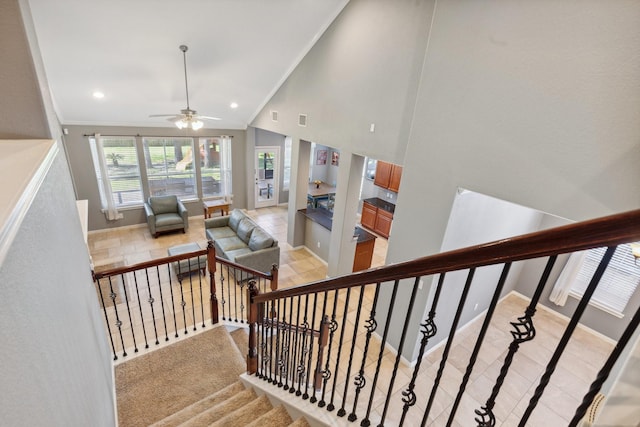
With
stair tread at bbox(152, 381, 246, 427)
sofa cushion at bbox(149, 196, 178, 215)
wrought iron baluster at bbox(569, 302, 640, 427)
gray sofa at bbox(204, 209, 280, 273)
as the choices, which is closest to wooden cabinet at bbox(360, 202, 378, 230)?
gray sofa at bbox(204, 209, 280, 273)

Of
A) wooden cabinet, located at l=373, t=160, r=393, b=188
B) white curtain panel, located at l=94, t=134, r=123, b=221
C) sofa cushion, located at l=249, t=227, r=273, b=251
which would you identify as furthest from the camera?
wooden cabinet, located at l=373, t=160, r=393, b=188

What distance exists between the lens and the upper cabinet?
748 cm

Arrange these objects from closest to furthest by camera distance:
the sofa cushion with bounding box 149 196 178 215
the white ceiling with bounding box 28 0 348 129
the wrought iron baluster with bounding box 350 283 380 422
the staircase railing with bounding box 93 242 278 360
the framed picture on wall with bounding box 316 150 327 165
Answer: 1. the wrought iron baluster with bounding box 350 283 380 422
2. the staircase railing with bounding box 93 242 278 360
3. the white ceiling with bounding box 28 0 348 129
4. the sofa cushion with bounding box 149 196 178 215
5. the framed picture on wall with bounding box 316 150 327 165

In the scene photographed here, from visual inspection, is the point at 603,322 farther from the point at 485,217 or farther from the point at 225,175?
the point at 225,175

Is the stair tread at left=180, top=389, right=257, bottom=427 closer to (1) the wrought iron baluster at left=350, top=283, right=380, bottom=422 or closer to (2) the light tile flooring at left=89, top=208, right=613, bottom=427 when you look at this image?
(2) the light tile flooring at left=89, top=208, right=613, bottom=427

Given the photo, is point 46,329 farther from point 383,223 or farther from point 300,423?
point 383,223

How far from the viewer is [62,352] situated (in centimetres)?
112

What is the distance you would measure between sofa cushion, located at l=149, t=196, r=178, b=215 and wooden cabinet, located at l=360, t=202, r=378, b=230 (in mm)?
5081

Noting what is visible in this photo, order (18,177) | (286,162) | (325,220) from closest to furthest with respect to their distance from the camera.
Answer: (18,177), (325,220), (286,162)

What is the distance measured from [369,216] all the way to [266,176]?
3.57 m

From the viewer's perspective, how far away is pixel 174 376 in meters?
2.67

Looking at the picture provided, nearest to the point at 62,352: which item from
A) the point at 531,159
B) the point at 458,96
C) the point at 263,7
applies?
the point at 531,159

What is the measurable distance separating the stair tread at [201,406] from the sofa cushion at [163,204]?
5.87 m

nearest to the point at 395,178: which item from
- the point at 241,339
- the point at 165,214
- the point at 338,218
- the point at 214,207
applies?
the point at 338,218
